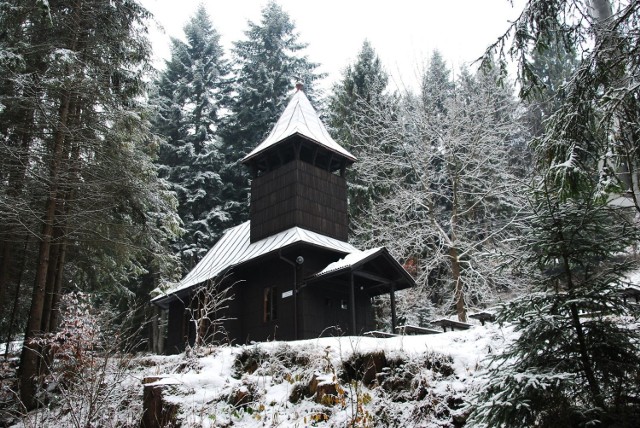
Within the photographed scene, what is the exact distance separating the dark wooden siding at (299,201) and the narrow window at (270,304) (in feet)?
7.07

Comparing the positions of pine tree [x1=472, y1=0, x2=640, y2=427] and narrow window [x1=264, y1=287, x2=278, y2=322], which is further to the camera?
narrow window [x1=264, y1=287, x2=278, y2=322]

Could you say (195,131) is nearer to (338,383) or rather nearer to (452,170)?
(452,170)

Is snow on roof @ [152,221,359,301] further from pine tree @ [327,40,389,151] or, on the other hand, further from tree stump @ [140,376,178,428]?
pine tree @ [327,40,389,151]

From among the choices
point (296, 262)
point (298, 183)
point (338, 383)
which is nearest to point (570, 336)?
point (338, 383)

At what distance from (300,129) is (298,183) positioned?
2.02 m

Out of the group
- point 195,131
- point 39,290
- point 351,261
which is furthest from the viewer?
point 195,131

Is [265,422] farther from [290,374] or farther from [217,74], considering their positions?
[217,74]

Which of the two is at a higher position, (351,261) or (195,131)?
(195,131)

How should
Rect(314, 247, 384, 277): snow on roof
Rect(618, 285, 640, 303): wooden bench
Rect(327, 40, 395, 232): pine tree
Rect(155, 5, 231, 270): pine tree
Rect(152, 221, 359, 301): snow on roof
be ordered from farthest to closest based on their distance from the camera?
Rect(155, 5, 231, 270): pine tree < Rect(327, 40, 395, 232): pine tree < Rect(152, 221, 359, 301): snow on roof < Rect(314, 247, 384, 277): snow on roof < Rect(618, 285, 640, 303): wooden bench

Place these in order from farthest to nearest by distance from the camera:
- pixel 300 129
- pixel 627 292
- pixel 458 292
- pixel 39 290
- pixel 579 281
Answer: pixel 300 129 < pixel 458 292 < pixel 39 290 < pixel 627 292 < pixel 579 281

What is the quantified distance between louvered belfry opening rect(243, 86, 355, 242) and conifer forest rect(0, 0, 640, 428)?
6.15ft

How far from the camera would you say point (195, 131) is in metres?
31.3

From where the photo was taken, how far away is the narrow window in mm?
16500

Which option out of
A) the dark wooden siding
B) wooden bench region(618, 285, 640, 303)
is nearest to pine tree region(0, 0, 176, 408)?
the dark wooden siding
